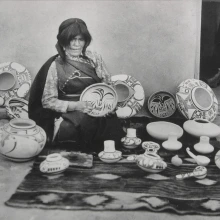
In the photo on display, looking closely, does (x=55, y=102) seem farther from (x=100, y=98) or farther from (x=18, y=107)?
(x=18, y=107)

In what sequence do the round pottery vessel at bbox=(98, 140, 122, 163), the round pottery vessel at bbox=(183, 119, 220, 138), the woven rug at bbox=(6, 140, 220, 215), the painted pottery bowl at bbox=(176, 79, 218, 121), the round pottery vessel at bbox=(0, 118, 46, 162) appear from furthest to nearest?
the painted pottery bowl at bbox=(176, 79, 218, 121)
the round pottery vessel at bbox=(183, 119, 220, 138)
the round pottery vessel at bbox=(98, 140, 122, 163)
the round pottery vessel at bbox=(0, 118, 46, 162)
the woven rug at bbox=(6, 140, 220, 215)

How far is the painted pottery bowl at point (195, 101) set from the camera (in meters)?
3.72

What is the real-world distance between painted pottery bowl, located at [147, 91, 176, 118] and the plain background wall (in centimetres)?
12

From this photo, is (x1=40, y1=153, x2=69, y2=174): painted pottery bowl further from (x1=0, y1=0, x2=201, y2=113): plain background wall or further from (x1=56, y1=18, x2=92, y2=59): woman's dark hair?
(x1=0, y1=0, x2=201, y2=113): plain background wall

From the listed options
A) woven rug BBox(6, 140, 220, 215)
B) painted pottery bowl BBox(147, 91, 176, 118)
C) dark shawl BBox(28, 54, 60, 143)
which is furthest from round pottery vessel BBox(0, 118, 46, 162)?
painted pottery bowl BBox(147, 91, 176, 118)

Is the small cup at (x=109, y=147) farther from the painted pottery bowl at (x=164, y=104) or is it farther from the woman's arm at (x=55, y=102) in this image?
the painted pottery bowl at (x=164, y=104)

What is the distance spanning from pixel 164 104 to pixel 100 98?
1.12m

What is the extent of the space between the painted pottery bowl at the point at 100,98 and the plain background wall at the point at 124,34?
81 centimetres

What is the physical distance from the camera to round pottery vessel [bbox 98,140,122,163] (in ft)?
9.02

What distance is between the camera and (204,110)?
3.71 metres

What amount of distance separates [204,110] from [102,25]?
1.42 m

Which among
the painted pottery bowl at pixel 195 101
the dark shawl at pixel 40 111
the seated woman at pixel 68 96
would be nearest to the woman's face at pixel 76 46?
the seated woman at pixel 68 96

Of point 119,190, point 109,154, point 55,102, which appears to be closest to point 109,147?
point 109,154

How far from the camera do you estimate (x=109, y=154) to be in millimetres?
2760
